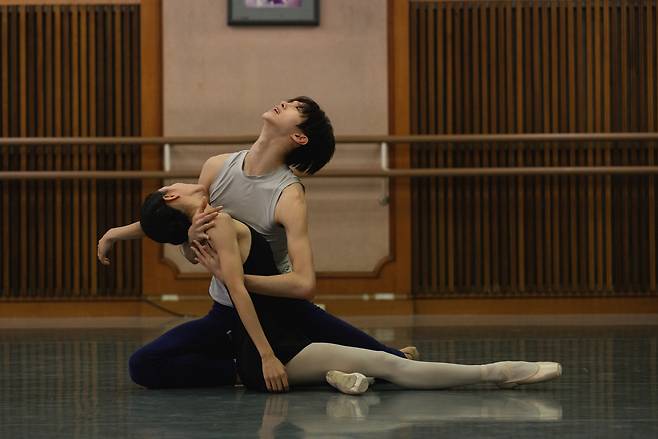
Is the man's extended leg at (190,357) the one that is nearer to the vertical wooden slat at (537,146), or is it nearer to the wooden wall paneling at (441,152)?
the wooden wall paneling at (441,152)

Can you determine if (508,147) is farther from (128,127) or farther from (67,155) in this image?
(67,155)

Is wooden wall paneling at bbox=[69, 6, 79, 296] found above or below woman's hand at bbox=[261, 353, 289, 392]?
above

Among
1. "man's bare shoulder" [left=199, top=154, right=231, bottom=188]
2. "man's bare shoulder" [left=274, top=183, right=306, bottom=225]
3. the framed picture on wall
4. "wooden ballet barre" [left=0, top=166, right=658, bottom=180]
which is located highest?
the framed picture on wall

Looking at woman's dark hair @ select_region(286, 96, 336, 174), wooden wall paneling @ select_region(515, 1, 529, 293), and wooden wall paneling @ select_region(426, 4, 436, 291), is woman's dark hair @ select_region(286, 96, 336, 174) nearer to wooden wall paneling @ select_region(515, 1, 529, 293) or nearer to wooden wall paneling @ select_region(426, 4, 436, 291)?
wooden wall paneling @ select_region(426, 4, 436, 291)

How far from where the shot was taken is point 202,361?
115 inches

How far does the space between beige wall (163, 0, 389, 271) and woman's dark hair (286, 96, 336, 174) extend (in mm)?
2420

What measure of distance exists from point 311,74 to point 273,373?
289 centimetres

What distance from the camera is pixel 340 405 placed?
2.58 meters

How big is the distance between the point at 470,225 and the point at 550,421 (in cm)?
311

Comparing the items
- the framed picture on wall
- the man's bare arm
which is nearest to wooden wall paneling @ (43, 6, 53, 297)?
the framed picture on wall

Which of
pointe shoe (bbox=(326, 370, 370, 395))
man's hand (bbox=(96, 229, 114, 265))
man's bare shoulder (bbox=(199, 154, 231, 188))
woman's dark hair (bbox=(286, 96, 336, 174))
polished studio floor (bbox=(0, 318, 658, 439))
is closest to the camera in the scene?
polished studio floor (bbox=(0, 318, 658, 439))

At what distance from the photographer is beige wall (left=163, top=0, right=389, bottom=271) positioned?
5402 mm

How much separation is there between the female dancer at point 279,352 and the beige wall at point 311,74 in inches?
101

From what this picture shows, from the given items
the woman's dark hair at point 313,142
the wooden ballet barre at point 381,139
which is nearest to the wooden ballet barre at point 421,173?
the wooden ballet barre at point 381,139
